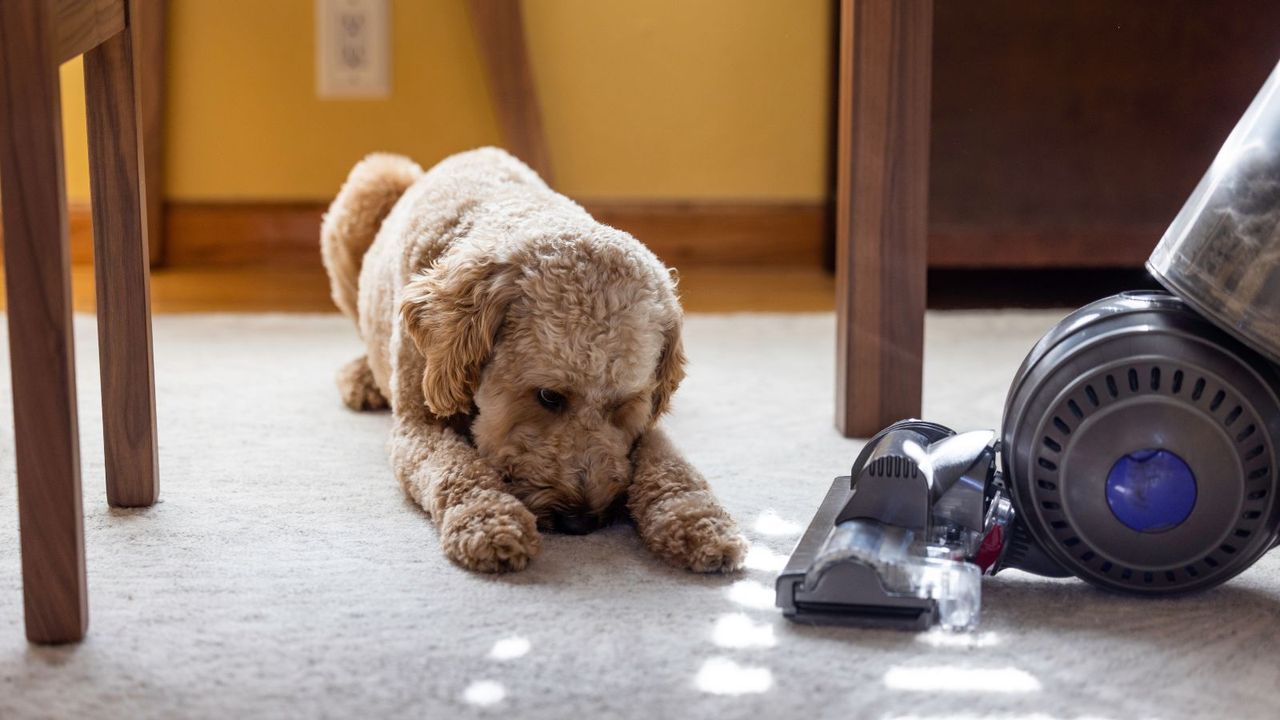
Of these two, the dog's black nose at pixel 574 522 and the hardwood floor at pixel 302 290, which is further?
the hardwood floor at pixel 302 290

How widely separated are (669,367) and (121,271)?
603mm

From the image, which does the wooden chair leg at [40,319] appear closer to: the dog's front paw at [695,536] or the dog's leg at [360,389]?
the dog's front paw at [695,536]

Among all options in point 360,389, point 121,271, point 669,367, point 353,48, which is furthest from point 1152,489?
point 353,48

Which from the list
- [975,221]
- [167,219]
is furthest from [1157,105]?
[167,219]

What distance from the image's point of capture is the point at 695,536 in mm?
1232

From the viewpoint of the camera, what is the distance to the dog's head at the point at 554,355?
4.25 ft

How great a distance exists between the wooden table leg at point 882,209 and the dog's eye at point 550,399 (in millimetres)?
535

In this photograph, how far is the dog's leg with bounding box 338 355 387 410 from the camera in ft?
6.19

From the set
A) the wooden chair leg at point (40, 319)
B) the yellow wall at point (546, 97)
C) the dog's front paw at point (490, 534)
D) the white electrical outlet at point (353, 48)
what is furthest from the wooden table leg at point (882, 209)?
the white electrical outlet at point (353, 48)

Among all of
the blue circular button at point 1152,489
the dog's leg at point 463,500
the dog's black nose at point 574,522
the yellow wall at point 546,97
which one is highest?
the yellow wall at point 546,97

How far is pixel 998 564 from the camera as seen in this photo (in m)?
1.17

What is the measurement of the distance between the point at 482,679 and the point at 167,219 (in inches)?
95.5

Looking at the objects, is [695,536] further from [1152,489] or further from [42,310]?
[42,310]

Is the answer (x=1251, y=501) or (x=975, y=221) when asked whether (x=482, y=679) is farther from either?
(x=975, y=221)
